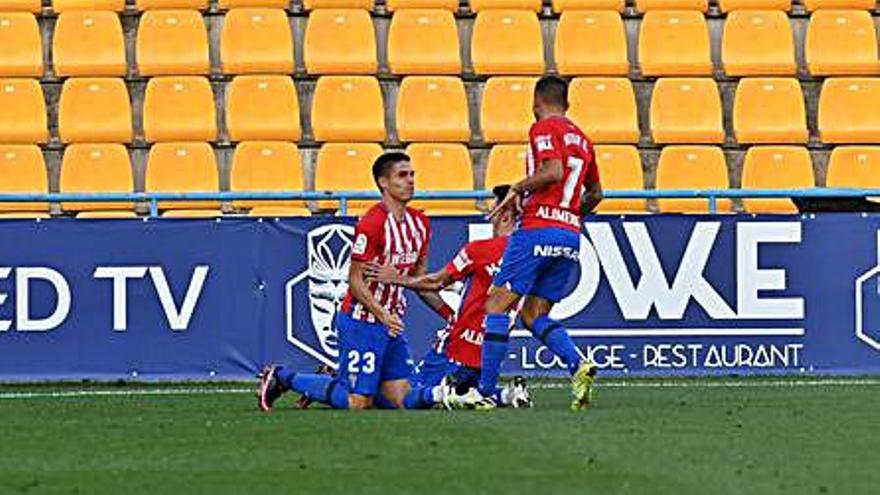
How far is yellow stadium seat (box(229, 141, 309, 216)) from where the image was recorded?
19.3m

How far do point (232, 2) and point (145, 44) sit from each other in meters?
0.97

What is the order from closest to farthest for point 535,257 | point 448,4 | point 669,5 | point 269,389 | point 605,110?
point 535,257 < point 269,389 < point 605,110 < point 448,4 < point 669,5

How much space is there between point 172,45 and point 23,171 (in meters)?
2.04

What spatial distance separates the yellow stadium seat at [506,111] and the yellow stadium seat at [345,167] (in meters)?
1.15

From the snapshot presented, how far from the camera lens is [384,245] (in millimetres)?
13195

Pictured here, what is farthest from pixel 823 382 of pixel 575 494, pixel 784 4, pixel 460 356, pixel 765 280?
pixel 575 494

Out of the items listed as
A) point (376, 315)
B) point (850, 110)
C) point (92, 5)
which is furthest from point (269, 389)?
point (850, 110)

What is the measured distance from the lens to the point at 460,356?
1393 cm

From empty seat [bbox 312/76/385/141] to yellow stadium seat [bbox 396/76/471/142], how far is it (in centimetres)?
21

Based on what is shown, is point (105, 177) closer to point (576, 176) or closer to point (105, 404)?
point (105, 404)

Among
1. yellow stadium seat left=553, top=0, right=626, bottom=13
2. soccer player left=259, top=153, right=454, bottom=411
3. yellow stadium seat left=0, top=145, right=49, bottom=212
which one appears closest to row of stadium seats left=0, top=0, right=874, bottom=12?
yellow stadium seat left=553, top=0, right=626, bottom=13

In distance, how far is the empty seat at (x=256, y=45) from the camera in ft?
67.2

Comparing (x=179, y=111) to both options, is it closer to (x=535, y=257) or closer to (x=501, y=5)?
(x=501, y=5)

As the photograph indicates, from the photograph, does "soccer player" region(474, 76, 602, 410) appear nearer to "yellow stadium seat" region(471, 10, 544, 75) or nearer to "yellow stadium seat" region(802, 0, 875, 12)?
"yellow stadium seat" region(471, 10, 544, 75)
